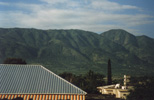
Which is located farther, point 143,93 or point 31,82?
point 143,93

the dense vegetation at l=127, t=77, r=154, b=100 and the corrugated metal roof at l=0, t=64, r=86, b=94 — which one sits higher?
the corrugated metal roof at l=0, t=64, r=86, b=94

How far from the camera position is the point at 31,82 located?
26.2 metres

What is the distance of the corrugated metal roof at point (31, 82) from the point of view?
25141 millimetres

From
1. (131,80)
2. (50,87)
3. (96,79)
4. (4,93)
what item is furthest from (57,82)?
(96,79)

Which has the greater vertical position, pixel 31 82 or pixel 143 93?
pixel 31 82

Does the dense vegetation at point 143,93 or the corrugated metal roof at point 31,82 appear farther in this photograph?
the dense vegetation at point 143,93

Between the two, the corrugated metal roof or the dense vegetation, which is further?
the dense vegetation

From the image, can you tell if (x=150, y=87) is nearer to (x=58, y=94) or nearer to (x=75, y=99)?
(x=75, y=99)

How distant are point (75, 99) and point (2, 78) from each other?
1022 cm

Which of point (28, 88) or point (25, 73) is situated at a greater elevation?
point (25, 73)

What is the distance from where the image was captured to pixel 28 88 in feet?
83.1

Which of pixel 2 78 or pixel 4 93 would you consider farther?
pixel 2 78

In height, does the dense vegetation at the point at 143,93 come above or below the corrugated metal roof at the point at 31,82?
below

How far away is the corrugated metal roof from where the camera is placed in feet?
82.5
